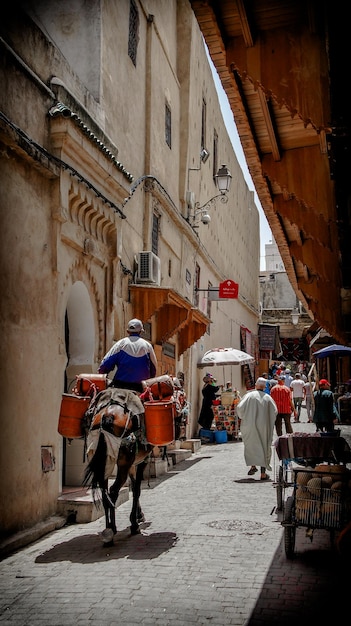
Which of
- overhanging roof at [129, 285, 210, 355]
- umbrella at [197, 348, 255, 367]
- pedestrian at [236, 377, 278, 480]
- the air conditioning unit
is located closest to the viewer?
pedestrian at [236, 377, 278, 480]

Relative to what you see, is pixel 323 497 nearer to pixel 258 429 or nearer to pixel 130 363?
pixel 130 363

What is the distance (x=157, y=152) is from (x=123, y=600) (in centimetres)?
1171

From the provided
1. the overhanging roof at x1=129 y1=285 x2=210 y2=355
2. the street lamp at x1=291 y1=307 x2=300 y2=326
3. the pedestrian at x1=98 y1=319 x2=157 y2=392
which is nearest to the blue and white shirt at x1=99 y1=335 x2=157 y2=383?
the pedestrian at x1=98 y1=319 x2=157 y2=392

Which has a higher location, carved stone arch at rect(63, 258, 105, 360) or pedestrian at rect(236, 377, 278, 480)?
carved stone arch at rect(63, 258, 105, 360)

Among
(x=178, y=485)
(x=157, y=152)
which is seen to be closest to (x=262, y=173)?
(x=178, y=485)

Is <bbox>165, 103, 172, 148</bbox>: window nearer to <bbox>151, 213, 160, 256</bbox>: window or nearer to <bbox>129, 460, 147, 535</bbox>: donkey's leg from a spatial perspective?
<bbox>151, 213, 160, 256</bbox>: window

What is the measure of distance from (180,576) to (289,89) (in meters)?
4.18

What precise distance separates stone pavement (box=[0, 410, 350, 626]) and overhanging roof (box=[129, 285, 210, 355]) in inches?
186

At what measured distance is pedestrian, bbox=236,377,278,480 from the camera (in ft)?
38.0

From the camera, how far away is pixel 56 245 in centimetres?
809

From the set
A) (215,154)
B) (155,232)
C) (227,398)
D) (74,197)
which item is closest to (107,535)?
(74,197)

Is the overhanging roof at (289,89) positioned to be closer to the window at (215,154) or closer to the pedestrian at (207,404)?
the pedestrian at (207,404)

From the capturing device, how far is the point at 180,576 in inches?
219

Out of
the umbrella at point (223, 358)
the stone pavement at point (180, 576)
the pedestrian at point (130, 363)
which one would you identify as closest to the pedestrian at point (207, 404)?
the umbrella at point (223, 358)
